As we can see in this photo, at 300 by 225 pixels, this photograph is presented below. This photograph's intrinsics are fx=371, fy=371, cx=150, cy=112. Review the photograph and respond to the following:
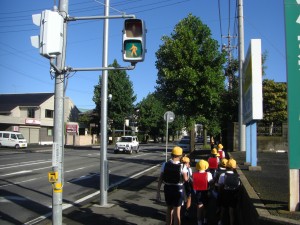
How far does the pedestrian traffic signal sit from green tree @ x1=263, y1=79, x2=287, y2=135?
29574 mm

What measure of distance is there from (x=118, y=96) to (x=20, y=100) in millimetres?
15830

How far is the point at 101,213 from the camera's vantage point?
30.6 feet

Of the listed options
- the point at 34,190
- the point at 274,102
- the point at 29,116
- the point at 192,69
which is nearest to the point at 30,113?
the point at 29,116

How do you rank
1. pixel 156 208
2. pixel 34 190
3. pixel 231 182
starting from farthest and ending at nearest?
pixel 34 190 → pixel 156 208 → pixel 231 182

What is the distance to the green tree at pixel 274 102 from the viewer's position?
34375 mm

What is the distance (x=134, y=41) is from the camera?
6.60 metres

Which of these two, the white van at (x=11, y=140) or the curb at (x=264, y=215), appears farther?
the white van at (x=11, y=140)

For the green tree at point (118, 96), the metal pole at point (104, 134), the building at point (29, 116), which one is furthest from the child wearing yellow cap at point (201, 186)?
the green tree at point (118, 96)

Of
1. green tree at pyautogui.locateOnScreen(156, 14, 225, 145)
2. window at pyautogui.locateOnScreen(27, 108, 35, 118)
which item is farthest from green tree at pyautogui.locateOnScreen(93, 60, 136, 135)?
green tree at pyautogui.locateOnScreen(156, 14, 225, 145)

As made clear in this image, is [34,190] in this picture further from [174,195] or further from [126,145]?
[126,145]

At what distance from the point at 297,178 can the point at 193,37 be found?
2151 centimetres

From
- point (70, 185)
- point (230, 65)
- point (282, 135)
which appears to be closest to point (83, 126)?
point (230, 65)

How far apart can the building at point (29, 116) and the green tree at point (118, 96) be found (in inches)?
355

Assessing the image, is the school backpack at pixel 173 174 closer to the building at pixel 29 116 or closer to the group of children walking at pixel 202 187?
the group of children walking at pixel 202 187
